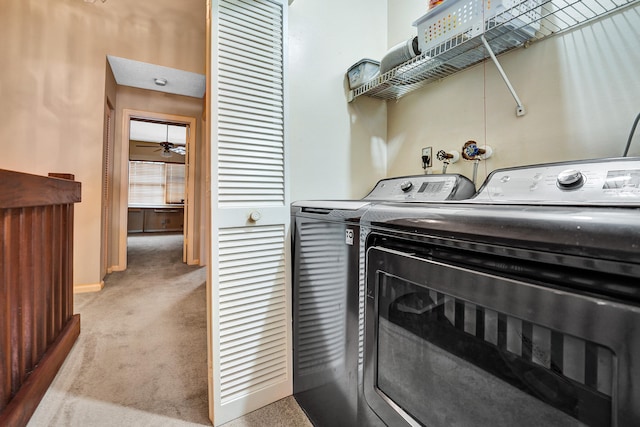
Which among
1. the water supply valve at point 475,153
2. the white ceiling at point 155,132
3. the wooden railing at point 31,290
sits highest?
the white ceiling at point 155,132

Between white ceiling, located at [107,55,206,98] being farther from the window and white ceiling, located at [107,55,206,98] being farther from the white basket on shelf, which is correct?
the window

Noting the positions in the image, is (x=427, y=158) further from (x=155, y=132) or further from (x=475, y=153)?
(x=155, y=132)

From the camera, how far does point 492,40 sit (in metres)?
1.16

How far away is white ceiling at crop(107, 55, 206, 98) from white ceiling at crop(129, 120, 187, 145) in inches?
86.9

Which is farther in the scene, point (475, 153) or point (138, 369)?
point (138, 369)

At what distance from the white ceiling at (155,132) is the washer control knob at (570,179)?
6285 millimetres

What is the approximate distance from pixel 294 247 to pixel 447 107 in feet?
3.54

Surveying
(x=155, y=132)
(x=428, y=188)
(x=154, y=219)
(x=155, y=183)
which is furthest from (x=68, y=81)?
(x=155, y=183)

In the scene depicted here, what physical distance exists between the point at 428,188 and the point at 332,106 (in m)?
0.72

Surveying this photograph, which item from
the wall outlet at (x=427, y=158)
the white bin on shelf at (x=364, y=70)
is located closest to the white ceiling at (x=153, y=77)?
the white bin on shelf at (x=364, y=70)

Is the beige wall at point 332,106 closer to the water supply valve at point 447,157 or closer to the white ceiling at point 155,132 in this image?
the water supply valve at point 447,157

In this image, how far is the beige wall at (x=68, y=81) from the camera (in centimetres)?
261

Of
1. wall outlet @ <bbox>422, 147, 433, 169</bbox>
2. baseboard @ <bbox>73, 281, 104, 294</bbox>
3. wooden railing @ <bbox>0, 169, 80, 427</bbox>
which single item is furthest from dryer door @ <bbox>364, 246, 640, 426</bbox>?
baseboard @ <bbox>73, 281, 104, 294</bbox>

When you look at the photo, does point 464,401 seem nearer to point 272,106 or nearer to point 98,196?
point 272,106
